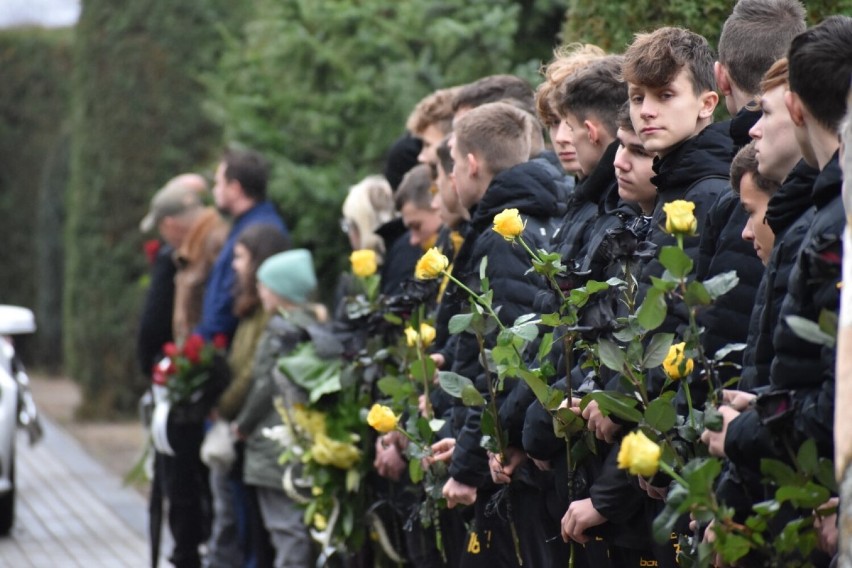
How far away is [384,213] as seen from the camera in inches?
259

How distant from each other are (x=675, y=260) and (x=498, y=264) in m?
1.67

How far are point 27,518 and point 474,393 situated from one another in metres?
7.17

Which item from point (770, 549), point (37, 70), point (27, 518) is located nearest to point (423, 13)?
point (27, 518)

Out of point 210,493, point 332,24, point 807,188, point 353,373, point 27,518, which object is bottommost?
point 27,518

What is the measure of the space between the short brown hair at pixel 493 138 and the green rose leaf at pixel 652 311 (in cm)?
199

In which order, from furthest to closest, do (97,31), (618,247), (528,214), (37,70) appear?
(37,70), (97,31), (528,214), (618,247)

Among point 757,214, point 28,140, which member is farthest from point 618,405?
point 28,140

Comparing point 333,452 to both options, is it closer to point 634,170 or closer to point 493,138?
point 493,138

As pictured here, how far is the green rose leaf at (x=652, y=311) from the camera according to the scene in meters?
2.92

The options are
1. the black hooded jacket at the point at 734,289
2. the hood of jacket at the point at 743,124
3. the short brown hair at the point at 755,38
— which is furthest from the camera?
the short brown hair at the point at 755,38

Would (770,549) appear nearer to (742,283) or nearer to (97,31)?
(742,283)

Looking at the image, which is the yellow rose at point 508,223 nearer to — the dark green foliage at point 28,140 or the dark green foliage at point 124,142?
the dark green foliage at point 124,142

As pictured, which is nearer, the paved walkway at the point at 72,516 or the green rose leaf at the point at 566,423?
the green rose leaf at the point at 566,423

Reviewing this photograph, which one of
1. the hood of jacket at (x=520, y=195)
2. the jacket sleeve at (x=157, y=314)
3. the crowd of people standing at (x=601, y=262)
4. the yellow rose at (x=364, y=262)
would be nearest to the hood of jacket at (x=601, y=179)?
the crowd of people standing at (x=601, y=262)
